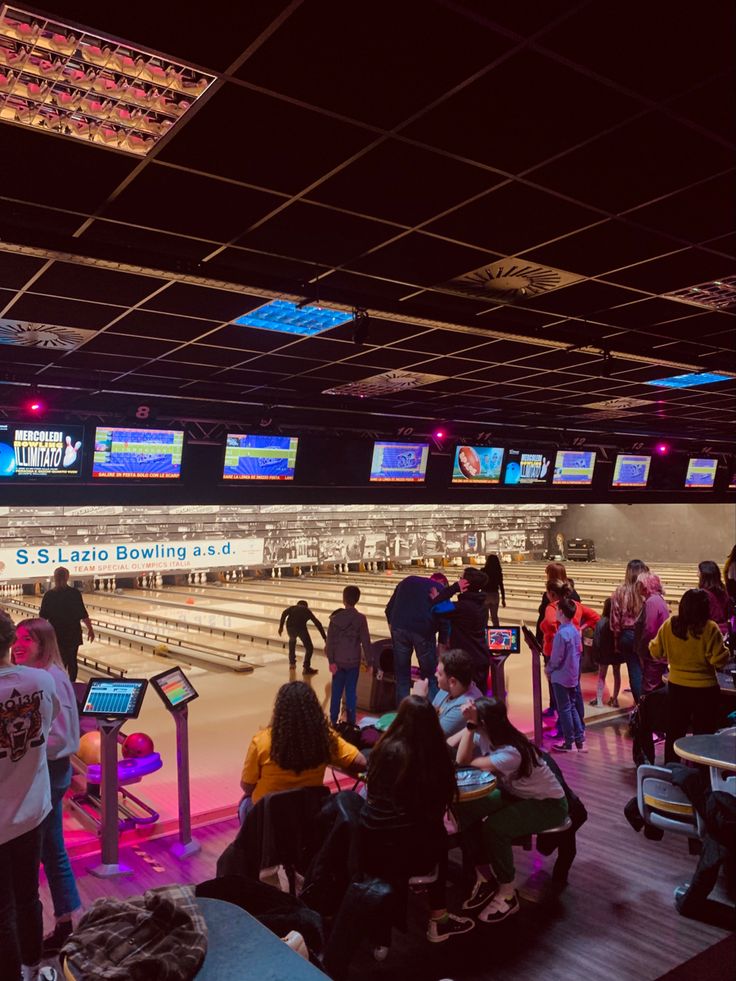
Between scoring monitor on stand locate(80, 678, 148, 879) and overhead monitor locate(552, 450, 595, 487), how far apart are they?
278 inches

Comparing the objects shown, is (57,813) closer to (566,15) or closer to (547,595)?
(566,15)

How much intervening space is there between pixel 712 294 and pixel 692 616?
6.69 ft

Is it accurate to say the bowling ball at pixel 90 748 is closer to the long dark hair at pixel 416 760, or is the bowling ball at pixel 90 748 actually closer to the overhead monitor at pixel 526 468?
the long dark hair at pixel 416 760

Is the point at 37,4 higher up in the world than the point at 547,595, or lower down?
higher up

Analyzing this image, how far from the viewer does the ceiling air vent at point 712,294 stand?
182 inches

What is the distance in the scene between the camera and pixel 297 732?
327 cm

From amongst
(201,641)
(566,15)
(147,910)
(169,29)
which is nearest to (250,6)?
(169,29)

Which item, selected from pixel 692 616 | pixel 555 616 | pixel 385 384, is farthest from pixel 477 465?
pixel 692 616

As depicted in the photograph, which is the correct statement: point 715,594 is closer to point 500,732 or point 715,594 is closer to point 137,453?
point 500,732

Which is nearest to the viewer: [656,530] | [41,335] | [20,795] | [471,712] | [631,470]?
[20,795]

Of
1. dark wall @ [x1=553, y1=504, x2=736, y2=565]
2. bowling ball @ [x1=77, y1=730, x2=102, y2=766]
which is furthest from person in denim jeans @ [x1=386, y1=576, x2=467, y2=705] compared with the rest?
dark wall @ [x1=553, y1=504, x2=736, y2=565]

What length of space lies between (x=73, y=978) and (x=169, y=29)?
2.35 meters

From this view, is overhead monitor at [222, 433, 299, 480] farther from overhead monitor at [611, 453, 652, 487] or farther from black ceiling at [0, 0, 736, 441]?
overhead monitor at [611, 453, 652, 487]

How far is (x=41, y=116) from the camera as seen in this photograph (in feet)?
8.46
